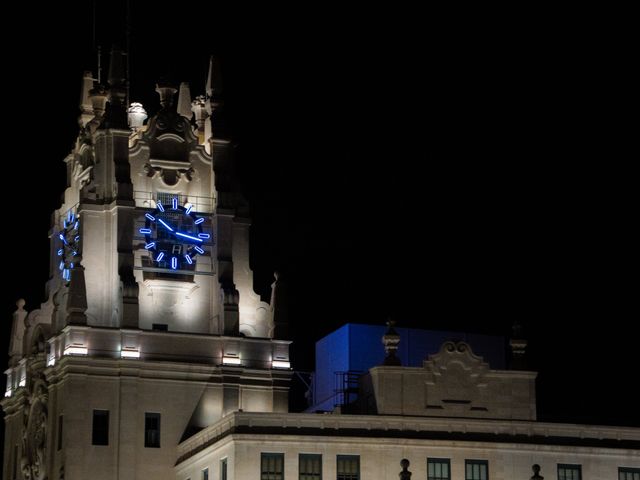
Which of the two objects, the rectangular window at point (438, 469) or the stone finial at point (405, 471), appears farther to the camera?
the rectangular window at point (438, 469)

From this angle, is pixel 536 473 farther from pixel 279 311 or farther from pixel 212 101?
pixel 212 101

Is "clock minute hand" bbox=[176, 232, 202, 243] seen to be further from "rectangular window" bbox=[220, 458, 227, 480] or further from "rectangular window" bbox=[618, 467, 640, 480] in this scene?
"rectangular window" bbox=[618, 467, 640, 480]

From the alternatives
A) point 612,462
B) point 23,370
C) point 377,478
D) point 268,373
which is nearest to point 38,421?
point 23,370

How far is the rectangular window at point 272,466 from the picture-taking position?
12500 cm

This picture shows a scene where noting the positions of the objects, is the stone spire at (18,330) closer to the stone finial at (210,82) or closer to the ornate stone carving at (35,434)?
the ornate stone carving at (35,434)

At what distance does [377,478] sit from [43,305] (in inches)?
1470

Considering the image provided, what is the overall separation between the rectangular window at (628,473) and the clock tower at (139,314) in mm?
27258

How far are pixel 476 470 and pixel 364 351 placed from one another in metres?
18.8

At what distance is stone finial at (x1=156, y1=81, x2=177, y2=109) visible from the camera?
491ft

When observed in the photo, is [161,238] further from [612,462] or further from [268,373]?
[612,462]

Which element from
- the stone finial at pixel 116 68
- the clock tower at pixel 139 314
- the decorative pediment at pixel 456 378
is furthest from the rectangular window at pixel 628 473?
the stone finial at pixel 116 68

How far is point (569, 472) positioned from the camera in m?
129

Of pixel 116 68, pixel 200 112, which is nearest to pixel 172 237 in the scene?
pixel 200 112

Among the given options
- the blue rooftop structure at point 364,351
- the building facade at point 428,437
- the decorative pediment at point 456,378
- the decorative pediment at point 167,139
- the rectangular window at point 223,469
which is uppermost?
the decorative pediment at point 167,139
